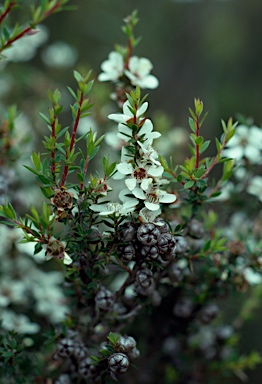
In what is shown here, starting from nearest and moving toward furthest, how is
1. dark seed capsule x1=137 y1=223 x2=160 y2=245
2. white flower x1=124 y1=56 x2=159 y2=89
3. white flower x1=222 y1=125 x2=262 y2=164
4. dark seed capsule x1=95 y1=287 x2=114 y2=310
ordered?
dark seed capsule x1=137 y1=223 x2=160 y2=245
dark seed capsule x1=95 y1=287 x2=114 y2=310
white flower x1=124 y1=56 x2=159 y2=89
white flower x1=222 y1=125 x2=262 y2=164

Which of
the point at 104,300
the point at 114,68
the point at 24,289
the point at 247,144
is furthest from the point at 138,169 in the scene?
the point at 24,289

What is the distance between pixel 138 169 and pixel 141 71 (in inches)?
12.6

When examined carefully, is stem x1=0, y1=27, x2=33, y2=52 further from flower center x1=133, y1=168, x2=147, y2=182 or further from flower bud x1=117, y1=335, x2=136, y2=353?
flower bud x1=117, y1=335, x2=136, y2=353

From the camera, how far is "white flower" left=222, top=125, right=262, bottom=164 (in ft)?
3.65

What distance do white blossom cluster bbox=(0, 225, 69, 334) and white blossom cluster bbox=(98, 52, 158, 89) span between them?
37 centimetres

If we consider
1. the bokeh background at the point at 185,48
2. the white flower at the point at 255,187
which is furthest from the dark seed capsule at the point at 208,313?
the bokeh background at the point at 185,48

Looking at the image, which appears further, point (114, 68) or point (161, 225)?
point (114, 68)

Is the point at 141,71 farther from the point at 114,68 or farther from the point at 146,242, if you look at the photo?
the point at 146,242

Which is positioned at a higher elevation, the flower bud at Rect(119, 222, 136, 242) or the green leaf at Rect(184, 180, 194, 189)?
the green leaf at Rect(184, 180, 194, 189)

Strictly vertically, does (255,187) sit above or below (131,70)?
below

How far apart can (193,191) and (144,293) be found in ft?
0.59

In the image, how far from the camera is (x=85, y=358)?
0.87m

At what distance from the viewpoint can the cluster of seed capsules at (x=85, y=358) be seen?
2.53ft

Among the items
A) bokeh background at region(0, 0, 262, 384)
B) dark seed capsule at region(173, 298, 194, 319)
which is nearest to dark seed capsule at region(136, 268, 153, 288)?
dark seed capsule at region(173, 298, 194, 319)
